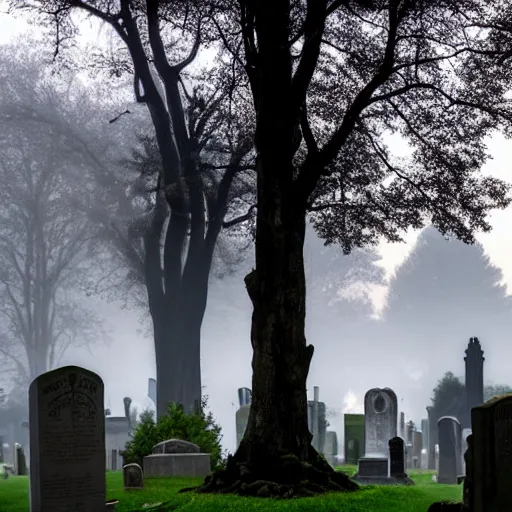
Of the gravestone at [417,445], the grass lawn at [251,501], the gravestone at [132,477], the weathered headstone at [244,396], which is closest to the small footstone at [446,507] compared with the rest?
the grass lawn at [251,501]

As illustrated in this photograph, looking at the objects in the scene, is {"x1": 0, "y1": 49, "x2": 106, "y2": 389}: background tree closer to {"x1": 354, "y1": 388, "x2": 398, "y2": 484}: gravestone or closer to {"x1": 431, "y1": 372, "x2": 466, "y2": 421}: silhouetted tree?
{"x1": 431, "y1": 372, "x2": 466, "y2": 421}: silhouetted tree

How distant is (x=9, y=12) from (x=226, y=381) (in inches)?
2287

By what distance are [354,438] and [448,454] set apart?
5224 mm

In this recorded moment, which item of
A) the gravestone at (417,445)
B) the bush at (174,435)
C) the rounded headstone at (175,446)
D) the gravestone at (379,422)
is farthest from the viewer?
the gravestone at (417,445)

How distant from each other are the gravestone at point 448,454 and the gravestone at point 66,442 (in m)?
13.2

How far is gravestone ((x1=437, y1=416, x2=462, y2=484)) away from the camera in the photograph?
24.6 m

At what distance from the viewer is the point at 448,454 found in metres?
24.8

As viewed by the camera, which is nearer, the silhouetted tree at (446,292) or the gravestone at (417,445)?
the gravestone at (417,445)

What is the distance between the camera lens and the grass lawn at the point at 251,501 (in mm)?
14828

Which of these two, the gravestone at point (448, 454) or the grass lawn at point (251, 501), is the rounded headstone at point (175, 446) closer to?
the grass lawn at point (251, 501)

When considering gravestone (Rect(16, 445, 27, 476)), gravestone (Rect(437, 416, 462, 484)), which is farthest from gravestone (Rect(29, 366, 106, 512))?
gravestone (Rect(16, 445, 27, 476))

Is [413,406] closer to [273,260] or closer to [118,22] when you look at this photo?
[118,22]

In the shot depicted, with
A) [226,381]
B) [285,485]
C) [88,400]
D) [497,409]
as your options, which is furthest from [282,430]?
[226,381]

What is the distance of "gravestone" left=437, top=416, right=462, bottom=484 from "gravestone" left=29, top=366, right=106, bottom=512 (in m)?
13.2
